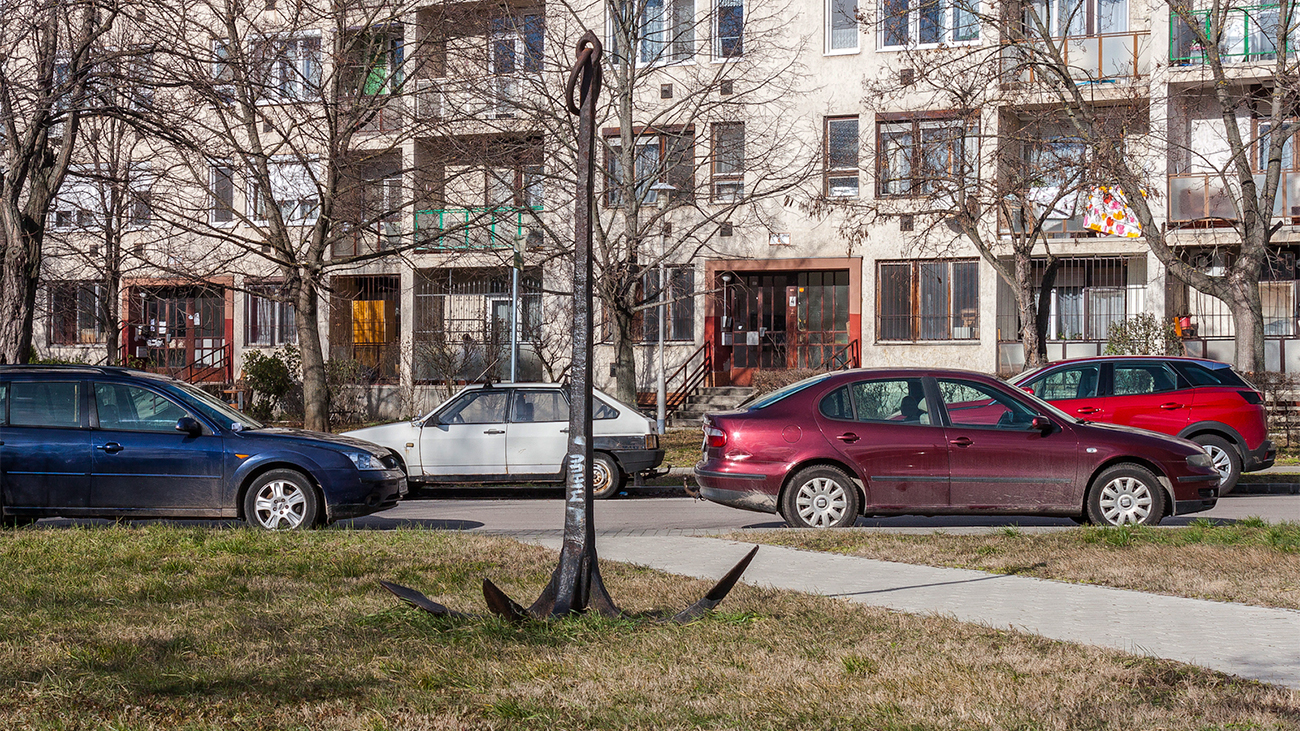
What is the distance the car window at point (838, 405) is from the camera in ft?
40.3

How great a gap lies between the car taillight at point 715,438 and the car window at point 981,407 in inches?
83.8

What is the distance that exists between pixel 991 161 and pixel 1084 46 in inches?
373

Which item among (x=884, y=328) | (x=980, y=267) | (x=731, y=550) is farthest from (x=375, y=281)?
(x=731, y=550)

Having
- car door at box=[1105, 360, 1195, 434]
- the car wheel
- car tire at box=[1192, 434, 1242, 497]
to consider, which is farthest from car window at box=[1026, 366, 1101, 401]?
the car wheel

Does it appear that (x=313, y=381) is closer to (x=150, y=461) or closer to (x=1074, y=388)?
(x=150, y=461)

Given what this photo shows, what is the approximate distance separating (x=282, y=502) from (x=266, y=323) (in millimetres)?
25759

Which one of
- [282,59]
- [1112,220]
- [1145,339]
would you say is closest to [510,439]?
[282,59]

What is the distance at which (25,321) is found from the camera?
15656 mm

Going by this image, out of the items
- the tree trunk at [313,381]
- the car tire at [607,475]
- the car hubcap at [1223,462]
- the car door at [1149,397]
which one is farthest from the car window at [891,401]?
the tree trunk at [313,381]

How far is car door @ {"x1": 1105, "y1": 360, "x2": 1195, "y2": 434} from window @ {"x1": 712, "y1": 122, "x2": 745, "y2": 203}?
9548 millimetres

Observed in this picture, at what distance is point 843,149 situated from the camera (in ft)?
101

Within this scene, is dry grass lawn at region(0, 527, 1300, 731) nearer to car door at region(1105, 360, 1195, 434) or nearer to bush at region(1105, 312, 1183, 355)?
car door at region(1105, 360, 1195, 434)

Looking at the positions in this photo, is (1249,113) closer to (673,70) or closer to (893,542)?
(673,70)

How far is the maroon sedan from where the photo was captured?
12016 millimetres
